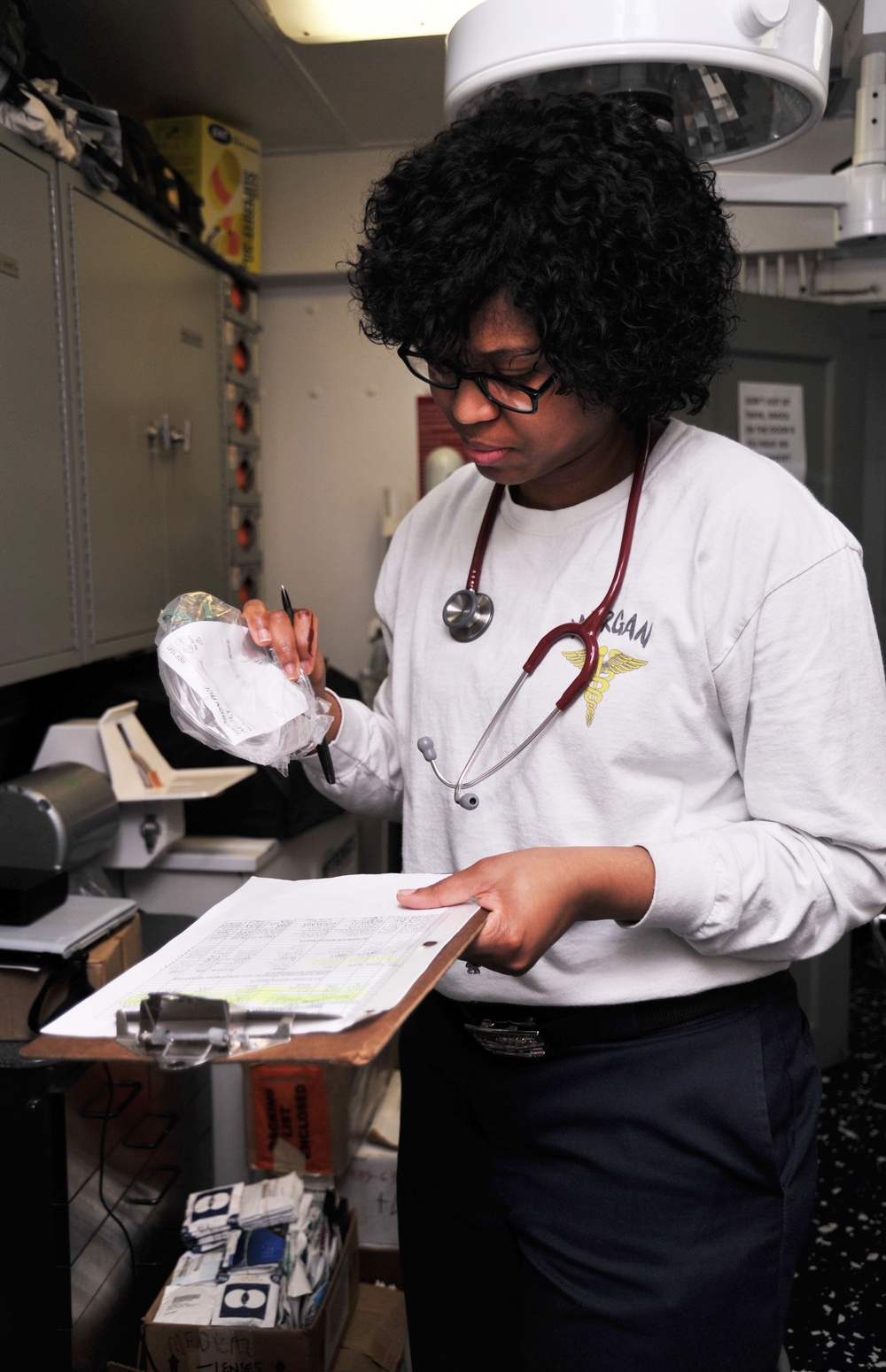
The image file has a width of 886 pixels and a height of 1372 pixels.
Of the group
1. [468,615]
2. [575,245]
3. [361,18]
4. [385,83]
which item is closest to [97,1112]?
[468,615]

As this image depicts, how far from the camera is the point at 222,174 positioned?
9.02ft

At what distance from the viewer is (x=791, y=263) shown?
2.96 meters

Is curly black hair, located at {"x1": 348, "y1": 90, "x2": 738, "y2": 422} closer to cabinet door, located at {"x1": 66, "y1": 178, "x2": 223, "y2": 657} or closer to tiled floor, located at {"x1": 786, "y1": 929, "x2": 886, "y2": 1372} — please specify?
cabinet door, located at {"x1": 66, "y1": 178, "x2": 223, "y2": 657}

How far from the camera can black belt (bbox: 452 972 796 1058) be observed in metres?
0.95

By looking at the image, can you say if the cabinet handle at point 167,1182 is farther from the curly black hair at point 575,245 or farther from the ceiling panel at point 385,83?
the ceiling panel at point 385,83

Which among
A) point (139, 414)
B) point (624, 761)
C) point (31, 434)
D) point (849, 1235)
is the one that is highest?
point (139, 414)

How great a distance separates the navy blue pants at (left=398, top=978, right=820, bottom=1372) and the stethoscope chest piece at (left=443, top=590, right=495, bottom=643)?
40 cm

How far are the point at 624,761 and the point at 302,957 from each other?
0.34 meters

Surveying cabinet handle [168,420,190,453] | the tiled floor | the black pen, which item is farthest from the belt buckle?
cabinet handle [168,420,190,453]

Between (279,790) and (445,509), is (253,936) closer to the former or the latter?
(445,509)

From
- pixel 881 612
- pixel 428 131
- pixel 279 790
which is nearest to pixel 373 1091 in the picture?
pixel 279 790

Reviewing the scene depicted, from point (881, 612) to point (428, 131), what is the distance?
205cm

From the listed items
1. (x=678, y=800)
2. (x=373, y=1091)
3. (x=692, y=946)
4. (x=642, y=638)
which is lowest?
(x=373, y=1091)

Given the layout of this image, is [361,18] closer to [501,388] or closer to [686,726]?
[501,388]
